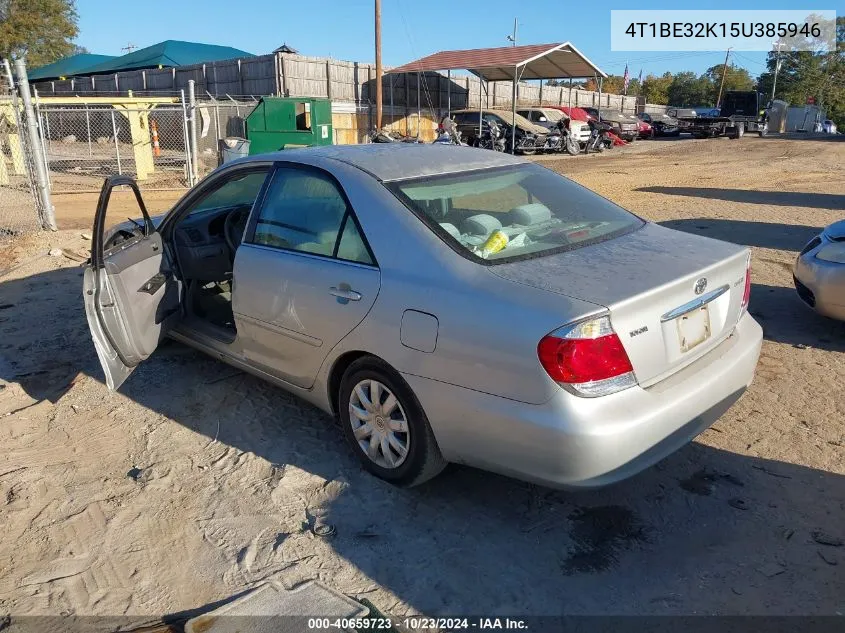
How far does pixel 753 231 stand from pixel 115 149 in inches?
798

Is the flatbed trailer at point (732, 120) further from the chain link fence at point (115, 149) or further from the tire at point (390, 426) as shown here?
the tire at point (390, 426)

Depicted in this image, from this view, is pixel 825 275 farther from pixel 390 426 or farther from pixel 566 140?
pixel 566 140

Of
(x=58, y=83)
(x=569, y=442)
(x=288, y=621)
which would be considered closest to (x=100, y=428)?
(x=288, y=621)

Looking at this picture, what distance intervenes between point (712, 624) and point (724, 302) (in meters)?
1.38

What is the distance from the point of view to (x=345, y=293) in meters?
3.25

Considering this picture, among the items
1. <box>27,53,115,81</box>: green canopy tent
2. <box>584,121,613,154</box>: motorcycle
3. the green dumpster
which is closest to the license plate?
the green dumpster

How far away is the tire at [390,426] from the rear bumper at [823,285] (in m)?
3.46

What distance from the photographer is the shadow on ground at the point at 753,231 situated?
857 centimetres

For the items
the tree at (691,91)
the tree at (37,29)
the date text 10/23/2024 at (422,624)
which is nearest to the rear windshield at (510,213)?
the date text 10/23/2024 at (422,624)

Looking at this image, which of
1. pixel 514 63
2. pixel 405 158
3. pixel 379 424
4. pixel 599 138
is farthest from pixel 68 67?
pixel 379 424

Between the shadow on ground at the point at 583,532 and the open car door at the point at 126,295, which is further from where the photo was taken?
Result: the open car door at the point at 126,295

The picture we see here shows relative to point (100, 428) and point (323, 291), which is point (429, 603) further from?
point (100, 428)

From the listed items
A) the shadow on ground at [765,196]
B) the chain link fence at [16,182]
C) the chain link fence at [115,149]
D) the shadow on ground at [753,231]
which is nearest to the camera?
the shadow on ground at [753,231]

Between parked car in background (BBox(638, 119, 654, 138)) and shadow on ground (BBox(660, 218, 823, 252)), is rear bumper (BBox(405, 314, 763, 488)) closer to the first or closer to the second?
shadow on ground (BBox(660, 218, 823, 252))
